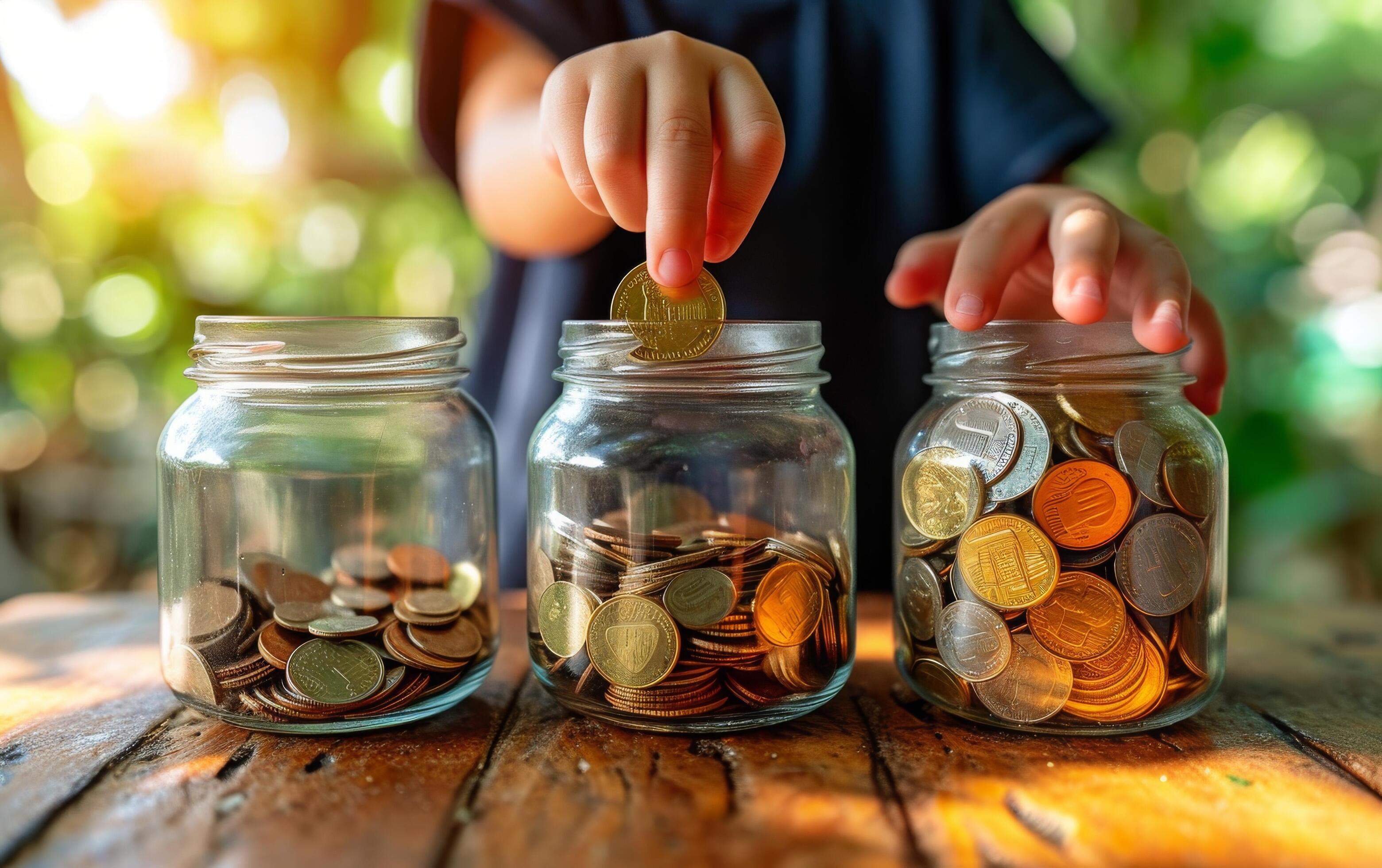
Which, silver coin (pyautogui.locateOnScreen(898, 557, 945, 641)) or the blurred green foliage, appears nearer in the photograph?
silver coin (pyautogui.locateOnScreen(898, 557, 945, 641))

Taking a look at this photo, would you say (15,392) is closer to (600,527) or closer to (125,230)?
(125,230)

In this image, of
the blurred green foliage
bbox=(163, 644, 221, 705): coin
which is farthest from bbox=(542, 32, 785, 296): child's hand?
the blurred green foliage

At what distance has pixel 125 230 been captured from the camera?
2.89 meters

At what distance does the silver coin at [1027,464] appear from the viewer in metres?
0.72

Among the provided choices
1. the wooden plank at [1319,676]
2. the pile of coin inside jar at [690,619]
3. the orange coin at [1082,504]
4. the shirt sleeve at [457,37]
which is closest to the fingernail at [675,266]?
the pile of coin inside jar at [690,619]

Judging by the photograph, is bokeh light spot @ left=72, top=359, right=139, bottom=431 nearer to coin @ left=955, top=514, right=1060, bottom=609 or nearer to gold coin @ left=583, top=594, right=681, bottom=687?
gold coin @ left=583, top=594, right=681, bottom=687

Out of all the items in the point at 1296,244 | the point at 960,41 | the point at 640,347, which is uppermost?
the point at 960,41

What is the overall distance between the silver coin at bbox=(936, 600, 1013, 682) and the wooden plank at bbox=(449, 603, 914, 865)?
0.09 meters

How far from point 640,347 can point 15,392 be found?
2704mm

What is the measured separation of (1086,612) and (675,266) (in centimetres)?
→ 38

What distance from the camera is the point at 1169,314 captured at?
2.43ft

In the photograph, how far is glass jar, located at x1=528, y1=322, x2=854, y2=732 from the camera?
2.32 ft

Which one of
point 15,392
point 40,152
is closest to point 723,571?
point 15,392

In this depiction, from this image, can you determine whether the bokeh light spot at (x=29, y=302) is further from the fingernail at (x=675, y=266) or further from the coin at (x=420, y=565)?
the fingernail at (x=675, y=266)
